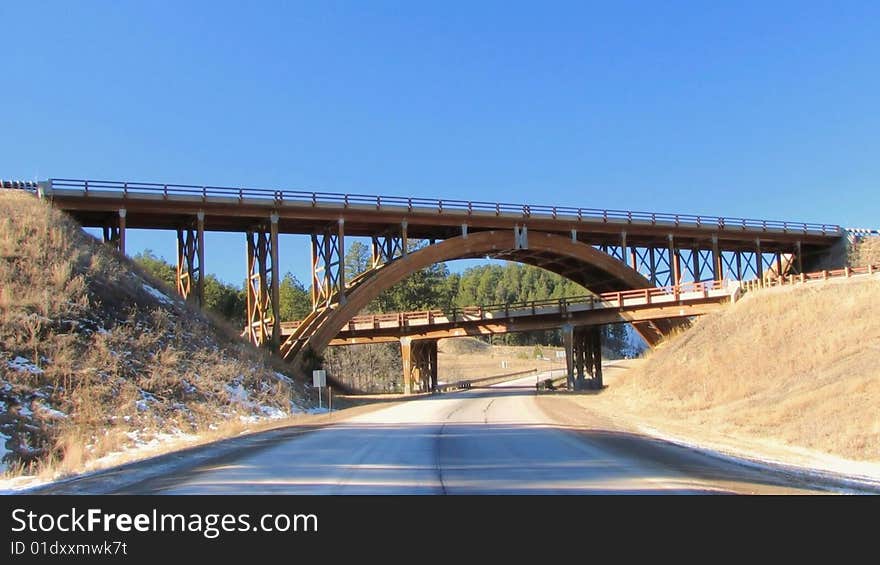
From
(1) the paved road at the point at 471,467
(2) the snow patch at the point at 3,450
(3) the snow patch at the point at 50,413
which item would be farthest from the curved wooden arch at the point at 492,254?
(1) the paved road at the point at 471,467

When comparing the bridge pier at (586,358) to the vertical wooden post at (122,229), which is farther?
the bridge pier at (586,358)

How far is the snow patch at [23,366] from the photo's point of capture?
23.9m

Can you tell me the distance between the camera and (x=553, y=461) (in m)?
13.4

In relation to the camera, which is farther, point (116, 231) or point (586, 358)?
point (586, 358)

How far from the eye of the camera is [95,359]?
86.7ft

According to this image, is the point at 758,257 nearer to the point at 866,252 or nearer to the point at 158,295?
the point at 866,252

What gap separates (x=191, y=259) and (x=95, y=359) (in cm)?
1979

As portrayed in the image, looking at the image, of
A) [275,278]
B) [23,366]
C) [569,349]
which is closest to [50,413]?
[23,366]

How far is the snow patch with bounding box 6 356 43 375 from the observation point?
2388cm

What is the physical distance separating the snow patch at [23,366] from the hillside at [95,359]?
0.04 metres

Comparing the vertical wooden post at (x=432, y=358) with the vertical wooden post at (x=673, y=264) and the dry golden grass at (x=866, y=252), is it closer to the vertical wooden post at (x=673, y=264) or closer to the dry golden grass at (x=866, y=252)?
the vertical wooden post at (x=673, y=264)

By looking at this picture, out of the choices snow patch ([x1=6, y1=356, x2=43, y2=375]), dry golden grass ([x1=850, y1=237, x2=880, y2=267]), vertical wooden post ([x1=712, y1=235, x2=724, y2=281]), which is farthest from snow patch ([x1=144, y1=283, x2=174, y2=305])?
dry golden grass ([x1=850, y1=237, x2=880, y2=267])
